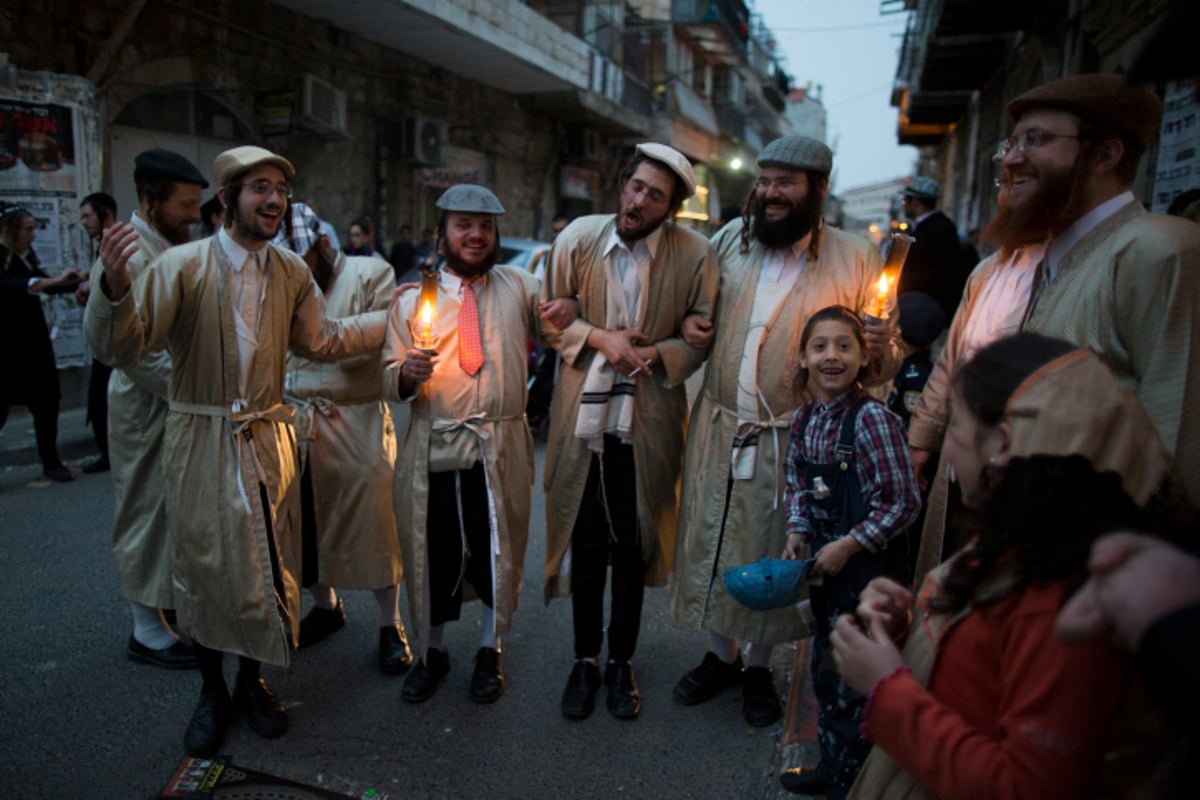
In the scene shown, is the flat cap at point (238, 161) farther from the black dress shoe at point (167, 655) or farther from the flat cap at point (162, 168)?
the black dress shoe at point (167, 655)

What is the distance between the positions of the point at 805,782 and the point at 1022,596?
5.75ft

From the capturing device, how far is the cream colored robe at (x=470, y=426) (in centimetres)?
333

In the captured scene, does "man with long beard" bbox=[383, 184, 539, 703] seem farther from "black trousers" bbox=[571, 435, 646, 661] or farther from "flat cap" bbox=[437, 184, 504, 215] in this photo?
"black trousers" bbox=[571, 435, 646, 661]

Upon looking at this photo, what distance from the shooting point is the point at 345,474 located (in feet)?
12.3

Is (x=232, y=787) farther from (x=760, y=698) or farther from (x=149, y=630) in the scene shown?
(x=760, y=698)

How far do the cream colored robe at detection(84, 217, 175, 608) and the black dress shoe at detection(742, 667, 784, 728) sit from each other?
2379 millimetres

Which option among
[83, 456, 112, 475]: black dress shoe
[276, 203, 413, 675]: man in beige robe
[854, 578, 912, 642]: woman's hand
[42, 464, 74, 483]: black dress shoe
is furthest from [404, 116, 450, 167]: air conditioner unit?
[854, 578, 912, 642]: woman's hand

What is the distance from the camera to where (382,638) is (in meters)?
3.80

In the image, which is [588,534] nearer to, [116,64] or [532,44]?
[116,64]

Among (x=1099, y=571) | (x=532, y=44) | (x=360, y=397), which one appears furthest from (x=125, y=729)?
(x=532, y=44)

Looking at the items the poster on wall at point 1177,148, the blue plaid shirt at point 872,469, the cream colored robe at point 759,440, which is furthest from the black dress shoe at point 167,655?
the poster on wall at point 1177,148

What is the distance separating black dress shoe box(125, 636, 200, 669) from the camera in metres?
3.63

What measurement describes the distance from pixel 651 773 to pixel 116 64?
32.1 ft

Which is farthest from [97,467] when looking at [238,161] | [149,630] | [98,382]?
[238,161]
